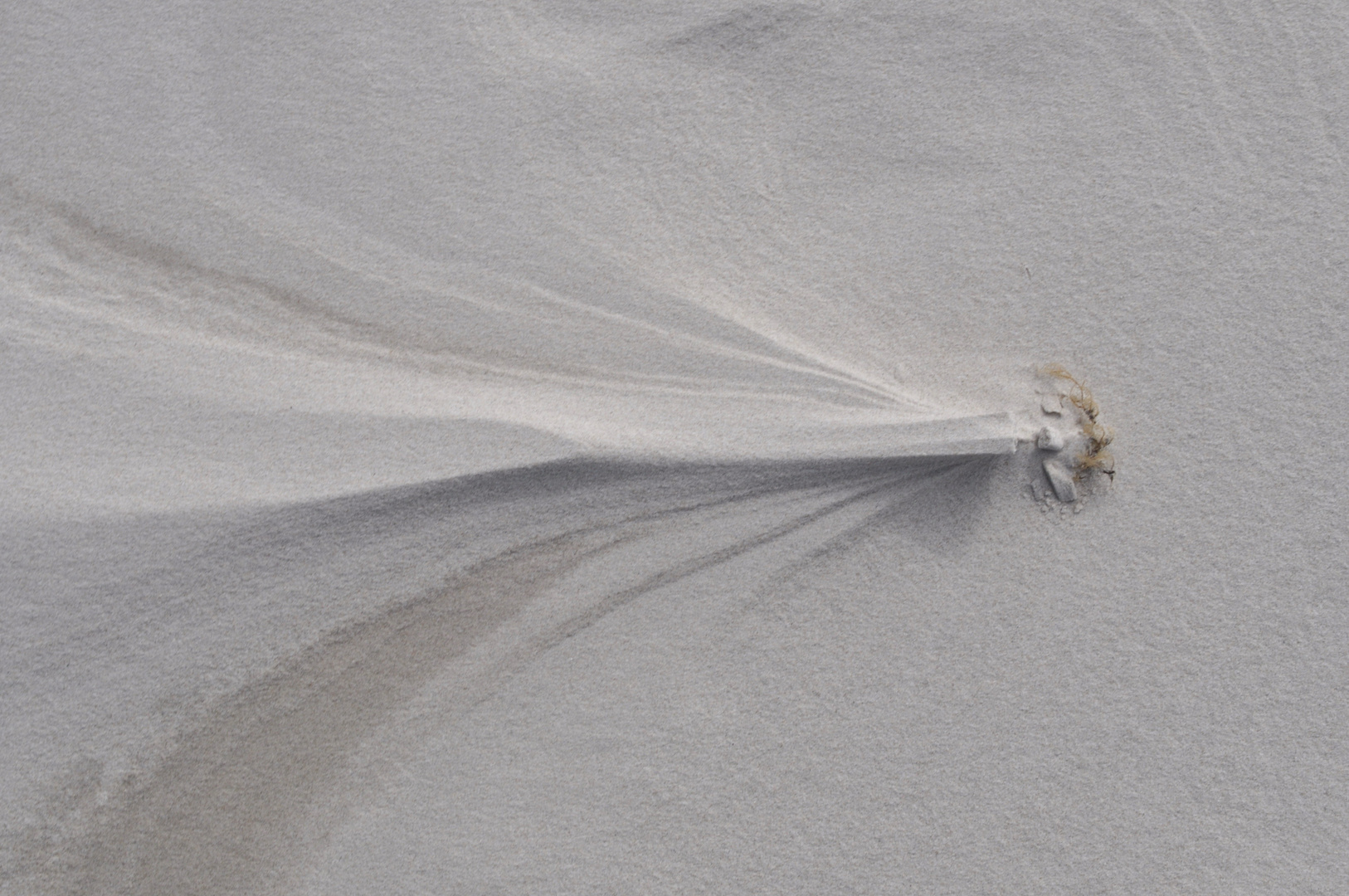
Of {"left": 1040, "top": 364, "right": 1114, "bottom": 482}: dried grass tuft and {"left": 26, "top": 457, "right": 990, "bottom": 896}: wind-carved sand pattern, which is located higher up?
{"left": 1040, "top": 364, "right": 1114, "bottom": 482}: dried grass tuft

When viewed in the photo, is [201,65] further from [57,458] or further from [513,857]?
[513,857]

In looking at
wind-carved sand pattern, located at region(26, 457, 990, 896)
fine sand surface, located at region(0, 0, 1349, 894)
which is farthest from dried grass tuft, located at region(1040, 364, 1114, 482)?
wind-carved sand pattern, located at region(26, 457, 990, 896)

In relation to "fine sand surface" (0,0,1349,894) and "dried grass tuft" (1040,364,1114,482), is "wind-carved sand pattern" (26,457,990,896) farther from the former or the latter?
"dried grass tuft" (1040,364,1114,482)

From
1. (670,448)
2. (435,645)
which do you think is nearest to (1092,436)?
(670,448)

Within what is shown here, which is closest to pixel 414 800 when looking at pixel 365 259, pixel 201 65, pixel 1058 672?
pixel 365 259

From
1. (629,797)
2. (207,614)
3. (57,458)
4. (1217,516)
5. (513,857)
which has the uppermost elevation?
(1217,516)

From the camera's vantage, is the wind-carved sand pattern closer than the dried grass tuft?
Yes
